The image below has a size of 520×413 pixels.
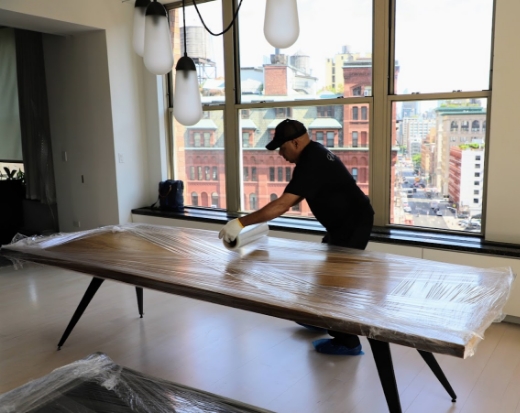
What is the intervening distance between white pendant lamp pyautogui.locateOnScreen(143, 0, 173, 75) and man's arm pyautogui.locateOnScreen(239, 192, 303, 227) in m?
0.89

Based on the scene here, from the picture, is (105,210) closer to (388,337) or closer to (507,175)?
(507,175)

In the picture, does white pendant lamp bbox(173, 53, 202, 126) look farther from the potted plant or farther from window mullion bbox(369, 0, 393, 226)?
the potted plant

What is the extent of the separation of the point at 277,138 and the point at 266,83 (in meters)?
2.03

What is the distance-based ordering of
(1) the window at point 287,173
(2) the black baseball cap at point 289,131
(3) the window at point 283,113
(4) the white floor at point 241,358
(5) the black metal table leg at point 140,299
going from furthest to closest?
1. (1) the window at point 287,173
2. (3) the window at point 283,113
3. (5) the black metal table leg at point 140,299
4. (2) the black baseball cap at point 289,131
5. (4) the white floor at point 241,358

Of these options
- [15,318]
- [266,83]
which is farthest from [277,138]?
[15,318]

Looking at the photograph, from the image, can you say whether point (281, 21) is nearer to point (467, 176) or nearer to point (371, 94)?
point (371, 94)

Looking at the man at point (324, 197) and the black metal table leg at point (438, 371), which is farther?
the man at point (324, 197)

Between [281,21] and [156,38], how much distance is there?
0.69 meters

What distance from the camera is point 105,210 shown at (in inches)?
209

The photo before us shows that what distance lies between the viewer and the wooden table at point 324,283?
1.63 meters

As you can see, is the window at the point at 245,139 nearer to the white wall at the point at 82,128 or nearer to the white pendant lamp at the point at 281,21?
the white wall at the point at 82,128

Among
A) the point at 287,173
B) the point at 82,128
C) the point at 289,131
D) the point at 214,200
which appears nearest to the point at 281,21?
the point at 289,131

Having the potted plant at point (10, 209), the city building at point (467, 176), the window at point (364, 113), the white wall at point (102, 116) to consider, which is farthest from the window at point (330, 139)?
the potted plant at point (10, 209)

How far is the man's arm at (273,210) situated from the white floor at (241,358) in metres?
0.86
